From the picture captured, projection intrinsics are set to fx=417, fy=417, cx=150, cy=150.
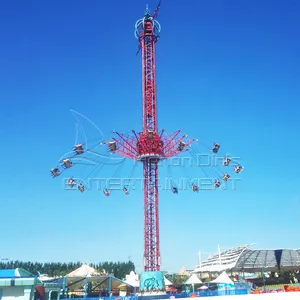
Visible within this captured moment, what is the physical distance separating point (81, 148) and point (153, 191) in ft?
37.1

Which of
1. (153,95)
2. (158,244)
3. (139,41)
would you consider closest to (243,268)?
(158,244)

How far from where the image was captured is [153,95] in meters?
60.0

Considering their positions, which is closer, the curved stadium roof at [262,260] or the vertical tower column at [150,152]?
the vertical tower column at [150,152]

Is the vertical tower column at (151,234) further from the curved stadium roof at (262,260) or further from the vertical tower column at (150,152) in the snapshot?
the curved stadium roof at (262,260)

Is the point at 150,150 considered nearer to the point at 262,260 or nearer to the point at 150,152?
the point at 150,152

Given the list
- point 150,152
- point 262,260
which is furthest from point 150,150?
point 262,260

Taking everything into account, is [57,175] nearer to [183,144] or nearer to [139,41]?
[183,144]

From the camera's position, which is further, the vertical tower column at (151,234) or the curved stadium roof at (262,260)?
the curved stadium roof at (262,260)

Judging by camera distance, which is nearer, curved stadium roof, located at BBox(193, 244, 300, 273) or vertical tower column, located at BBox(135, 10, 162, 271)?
vertical tower column, located at BBox(135, 10, 162, 271)

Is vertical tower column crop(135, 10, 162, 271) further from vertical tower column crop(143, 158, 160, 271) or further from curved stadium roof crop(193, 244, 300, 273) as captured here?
curved stadium roof crop(193, 244, 300, 273)

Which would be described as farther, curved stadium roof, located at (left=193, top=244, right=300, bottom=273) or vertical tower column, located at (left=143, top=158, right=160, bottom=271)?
curved stadium roof, located at (left=193, top=244, right=300, bottom=273)

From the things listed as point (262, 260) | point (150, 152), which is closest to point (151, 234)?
point (150, 152)

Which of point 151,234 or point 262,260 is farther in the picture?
point 262,260

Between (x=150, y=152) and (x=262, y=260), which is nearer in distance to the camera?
(x=150, y=152)
